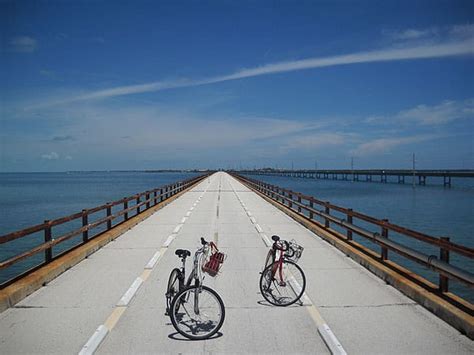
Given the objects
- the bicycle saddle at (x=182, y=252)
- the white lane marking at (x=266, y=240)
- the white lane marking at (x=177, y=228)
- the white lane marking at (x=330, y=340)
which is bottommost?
the white lane marking at (x=266, y=240)

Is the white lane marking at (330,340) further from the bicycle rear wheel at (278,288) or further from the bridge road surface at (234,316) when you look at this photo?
the bicycle rear wheel at (278,288)

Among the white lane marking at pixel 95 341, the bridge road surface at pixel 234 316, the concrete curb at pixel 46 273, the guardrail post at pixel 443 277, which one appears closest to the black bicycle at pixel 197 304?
the bridge road surface at pixel 234 316

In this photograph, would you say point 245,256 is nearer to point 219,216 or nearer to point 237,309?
point 237,309

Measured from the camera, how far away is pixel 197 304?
6.19m

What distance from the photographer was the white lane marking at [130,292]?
764 centimetres

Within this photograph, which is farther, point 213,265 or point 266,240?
point 266,240

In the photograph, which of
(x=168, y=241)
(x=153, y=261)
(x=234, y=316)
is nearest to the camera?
(x=234, y=316)

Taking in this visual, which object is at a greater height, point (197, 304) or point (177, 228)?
point (197, 304)

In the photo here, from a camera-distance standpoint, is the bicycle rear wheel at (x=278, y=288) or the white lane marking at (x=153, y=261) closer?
the bicycle rear wheel at (x=278, y=288)

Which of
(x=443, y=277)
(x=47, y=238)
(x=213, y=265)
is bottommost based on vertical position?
(x=443, y=277)

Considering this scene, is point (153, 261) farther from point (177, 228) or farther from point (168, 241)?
point (177, 228)

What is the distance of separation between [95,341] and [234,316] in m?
2.14

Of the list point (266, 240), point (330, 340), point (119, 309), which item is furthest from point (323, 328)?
point (266, 240)

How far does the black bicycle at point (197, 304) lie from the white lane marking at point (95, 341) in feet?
3.06
